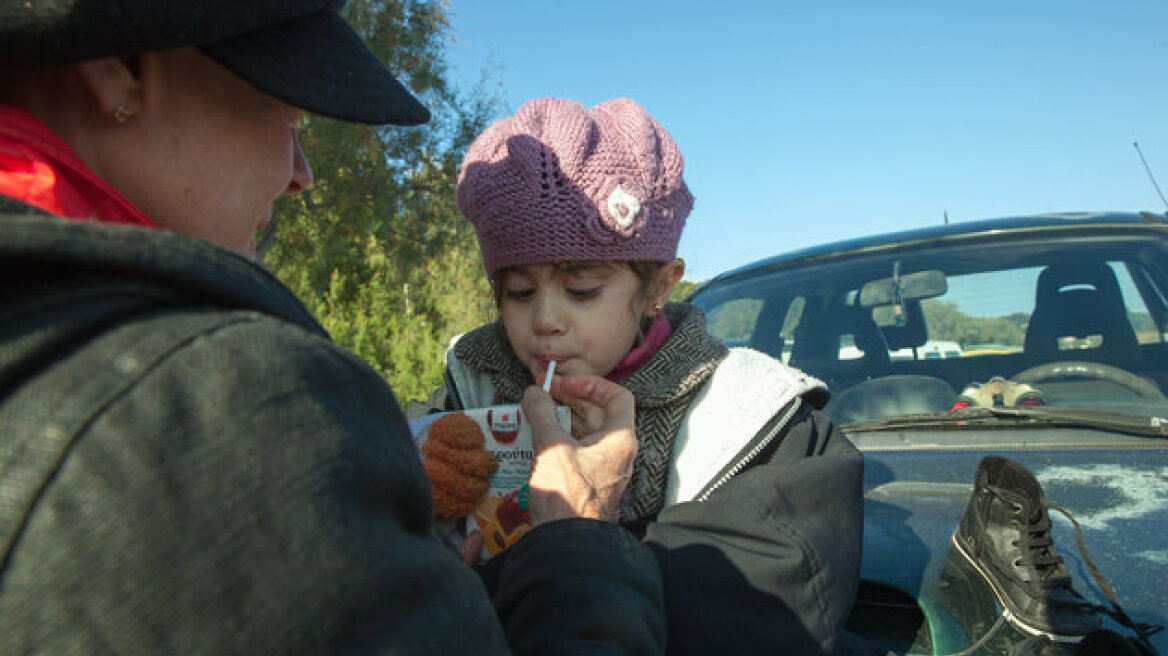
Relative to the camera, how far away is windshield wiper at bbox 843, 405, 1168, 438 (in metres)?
2.25

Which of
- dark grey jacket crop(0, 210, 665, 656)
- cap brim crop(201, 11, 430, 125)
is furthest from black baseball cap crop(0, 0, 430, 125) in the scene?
dark grey jacket crop(0, 210, 665, 656)

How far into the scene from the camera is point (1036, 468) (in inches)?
84.1

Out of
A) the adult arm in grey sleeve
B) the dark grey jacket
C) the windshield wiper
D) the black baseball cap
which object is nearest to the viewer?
the dark grey jacket

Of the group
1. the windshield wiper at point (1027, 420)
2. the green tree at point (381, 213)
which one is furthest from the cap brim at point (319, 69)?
the green tree at point (381, 213)

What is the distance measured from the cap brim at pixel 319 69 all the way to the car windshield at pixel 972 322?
6.70 ft

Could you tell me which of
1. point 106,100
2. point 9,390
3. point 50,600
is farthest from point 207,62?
point 50,600

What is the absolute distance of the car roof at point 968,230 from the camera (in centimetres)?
289

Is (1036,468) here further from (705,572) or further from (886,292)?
(705,572)

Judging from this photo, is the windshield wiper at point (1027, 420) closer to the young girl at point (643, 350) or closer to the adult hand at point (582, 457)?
the young girl at point (643, 350)

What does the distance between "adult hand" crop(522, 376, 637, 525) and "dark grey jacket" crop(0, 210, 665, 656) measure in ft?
2.18

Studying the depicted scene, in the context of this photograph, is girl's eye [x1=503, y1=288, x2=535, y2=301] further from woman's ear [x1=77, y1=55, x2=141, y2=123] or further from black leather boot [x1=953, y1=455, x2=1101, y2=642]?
woman's ear [x1=77, y1=55, x2=141, y2=123]

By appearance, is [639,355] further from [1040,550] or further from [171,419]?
[171,419]

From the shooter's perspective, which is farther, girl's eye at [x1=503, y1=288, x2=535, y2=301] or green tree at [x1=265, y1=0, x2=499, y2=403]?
green tree at [x1=265, y1=0, x2=499, y2=403]

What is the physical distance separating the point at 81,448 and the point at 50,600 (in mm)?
94
